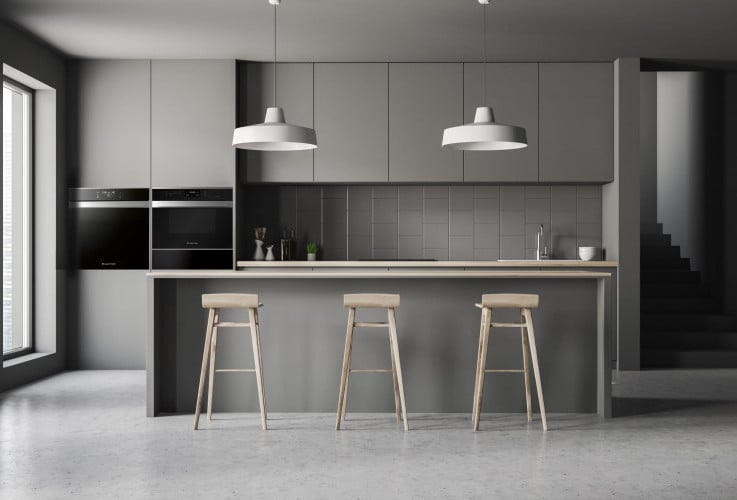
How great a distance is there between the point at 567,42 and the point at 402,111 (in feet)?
5.14

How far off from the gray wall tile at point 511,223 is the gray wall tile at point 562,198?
1.07 ft

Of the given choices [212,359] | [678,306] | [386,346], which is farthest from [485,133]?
[678,306]

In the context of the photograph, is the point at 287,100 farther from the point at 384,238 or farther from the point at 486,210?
the point at 486,210

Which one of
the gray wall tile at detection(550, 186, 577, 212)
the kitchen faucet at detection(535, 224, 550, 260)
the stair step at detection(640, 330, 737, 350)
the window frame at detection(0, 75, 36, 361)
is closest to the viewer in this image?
the window frame at detection(0, 75, 36, 361)

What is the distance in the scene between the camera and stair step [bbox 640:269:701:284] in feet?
26.0

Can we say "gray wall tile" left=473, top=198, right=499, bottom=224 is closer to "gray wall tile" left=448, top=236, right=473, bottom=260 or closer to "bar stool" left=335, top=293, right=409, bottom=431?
"gray wall tile" left=448, top=236, right=473, bottom=260

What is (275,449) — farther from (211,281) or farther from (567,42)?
(567,42)

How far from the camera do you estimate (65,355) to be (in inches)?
255

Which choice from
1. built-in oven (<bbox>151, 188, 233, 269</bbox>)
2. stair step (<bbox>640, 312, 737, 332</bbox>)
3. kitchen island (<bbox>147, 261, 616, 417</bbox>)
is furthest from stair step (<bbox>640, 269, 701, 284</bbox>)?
built-in oven (<bbox>151, 188, 233, 269</bbox>)

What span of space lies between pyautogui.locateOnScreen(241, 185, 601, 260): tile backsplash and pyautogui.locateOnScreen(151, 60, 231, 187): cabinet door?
27.6 inches

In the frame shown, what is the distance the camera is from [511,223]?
7.09 metres

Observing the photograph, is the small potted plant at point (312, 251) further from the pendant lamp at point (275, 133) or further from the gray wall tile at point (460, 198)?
the pendant lamp at point (275, 133)

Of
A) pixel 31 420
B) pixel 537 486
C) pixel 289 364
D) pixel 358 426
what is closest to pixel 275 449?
pixel 358 426

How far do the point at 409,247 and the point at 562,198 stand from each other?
158 cm
